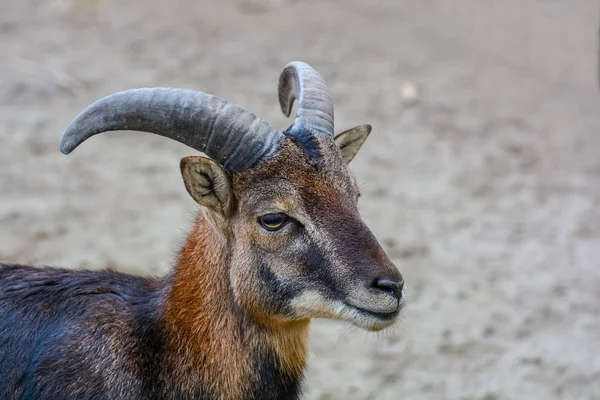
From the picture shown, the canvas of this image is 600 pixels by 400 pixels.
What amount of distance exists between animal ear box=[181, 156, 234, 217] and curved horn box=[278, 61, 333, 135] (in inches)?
→ 24.3

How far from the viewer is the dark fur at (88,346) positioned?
567cm

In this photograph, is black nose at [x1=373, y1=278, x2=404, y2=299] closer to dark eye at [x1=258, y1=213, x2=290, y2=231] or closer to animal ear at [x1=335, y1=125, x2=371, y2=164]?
dark eye at [x1=258, y1=213, x2=290, y2=231]

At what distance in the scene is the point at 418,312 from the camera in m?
9.63

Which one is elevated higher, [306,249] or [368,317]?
[306,249]

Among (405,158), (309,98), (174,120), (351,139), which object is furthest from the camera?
(405,158)

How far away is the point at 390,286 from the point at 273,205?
0.87 metres

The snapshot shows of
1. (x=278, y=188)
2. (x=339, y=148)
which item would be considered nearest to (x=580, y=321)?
(x=339, y=148)

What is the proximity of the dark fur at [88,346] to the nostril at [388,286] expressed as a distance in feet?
3.02

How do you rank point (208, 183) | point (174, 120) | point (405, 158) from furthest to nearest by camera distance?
point (405, 158), point (208, 183), point (174, 120)

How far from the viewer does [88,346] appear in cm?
576

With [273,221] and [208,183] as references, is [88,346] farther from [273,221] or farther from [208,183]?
[273,221]

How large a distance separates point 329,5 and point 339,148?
11.3m

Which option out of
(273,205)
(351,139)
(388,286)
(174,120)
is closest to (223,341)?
(273,205)

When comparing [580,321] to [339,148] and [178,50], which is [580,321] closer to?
[339,148]
